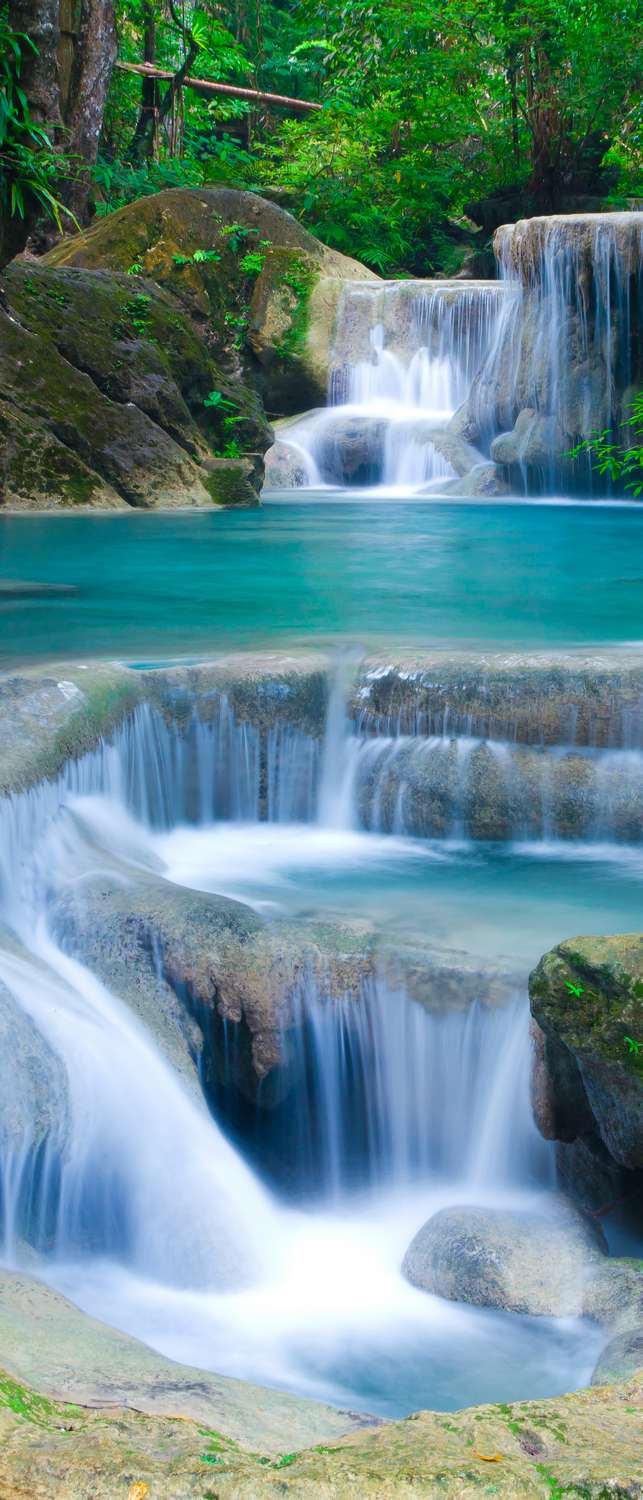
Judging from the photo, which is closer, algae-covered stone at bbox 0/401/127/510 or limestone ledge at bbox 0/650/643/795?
limestone ledge at bbox 0/650/643/795

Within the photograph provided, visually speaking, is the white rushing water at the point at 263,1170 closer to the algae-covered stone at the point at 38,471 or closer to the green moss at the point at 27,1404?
the green moss at the point at 27,1404

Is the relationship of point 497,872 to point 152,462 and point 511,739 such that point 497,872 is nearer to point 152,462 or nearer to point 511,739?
point 511,739

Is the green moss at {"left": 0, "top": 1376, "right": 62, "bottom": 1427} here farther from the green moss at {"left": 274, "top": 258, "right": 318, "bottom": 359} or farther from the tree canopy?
the tree canopy

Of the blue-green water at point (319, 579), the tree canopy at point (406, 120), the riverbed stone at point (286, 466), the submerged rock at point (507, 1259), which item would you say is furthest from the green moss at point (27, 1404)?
the tree canopy at point (406, 120)

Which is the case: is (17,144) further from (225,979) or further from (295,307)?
(295,307)

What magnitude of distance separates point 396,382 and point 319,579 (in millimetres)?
10411

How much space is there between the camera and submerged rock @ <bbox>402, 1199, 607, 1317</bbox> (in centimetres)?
340

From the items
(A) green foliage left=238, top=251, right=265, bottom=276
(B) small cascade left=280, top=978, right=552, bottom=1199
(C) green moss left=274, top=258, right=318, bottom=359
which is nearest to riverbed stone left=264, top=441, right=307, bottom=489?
(C) green moss left=274, top=258, right=318, bottom=359

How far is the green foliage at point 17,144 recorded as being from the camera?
5.11 metres

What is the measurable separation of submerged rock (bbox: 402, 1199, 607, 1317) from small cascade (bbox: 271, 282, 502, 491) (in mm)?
14210

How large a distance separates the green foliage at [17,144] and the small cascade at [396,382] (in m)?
11.9

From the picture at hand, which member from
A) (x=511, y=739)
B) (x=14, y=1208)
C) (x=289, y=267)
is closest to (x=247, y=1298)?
(x=14, y=1208)

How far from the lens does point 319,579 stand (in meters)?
9.38

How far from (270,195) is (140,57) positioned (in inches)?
173
